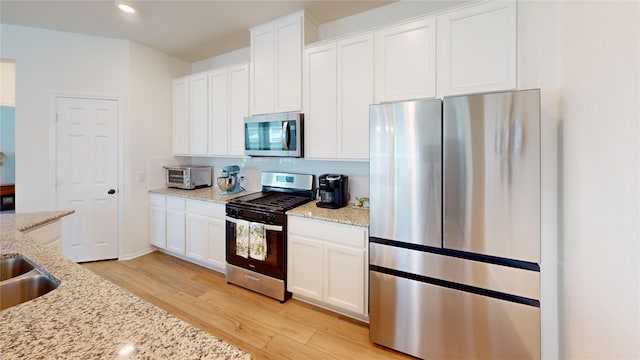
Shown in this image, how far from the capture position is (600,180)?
1.14 m

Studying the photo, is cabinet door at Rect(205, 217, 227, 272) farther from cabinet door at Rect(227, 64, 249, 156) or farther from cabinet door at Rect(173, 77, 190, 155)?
cabinet door at Rect(173, 77, 190, 155)

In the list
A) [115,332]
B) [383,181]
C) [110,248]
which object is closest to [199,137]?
[110,248]

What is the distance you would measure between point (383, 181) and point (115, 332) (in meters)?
1.52

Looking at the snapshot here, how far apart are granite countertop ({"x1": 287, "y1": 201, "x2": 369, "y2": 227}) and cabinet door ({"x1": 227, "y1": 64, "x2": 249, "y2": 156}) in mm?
1276

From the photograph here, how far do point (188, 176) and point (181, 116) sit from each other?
929 millimetres

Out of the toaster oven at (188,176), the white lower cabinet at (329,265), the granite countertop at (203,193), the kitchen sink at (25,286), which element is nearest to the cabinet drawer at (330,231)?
the white lower cabinet at (329,265)

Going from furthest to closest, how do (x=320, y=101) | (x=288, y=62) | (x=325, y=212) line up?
1. (x=288, y=62)
2. (x=320, y=101)
3. (x=325, y=212)

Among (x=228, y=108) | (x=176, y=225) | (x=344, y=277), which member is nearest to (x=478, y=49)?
(x=344, y=277)

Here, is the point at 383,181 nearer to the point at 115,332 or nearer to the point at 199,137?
the point at 115,332

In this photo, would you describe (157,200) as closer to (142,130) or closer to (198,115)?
(142,130)

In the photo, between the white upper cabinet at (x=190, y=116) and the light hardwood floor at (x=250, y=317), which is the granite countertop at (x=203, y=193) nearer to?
the white upper cabinet at (x=190, y=116)

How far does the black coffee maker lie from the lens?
2449mm

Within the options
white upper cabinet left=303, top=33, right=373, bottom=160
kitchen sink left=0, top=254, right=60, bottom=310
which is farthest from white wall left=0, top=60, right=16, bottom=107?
white upper cabinet left=303, top=33, right=373, bottom=160

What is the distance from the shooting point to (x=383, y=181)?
1.77m
